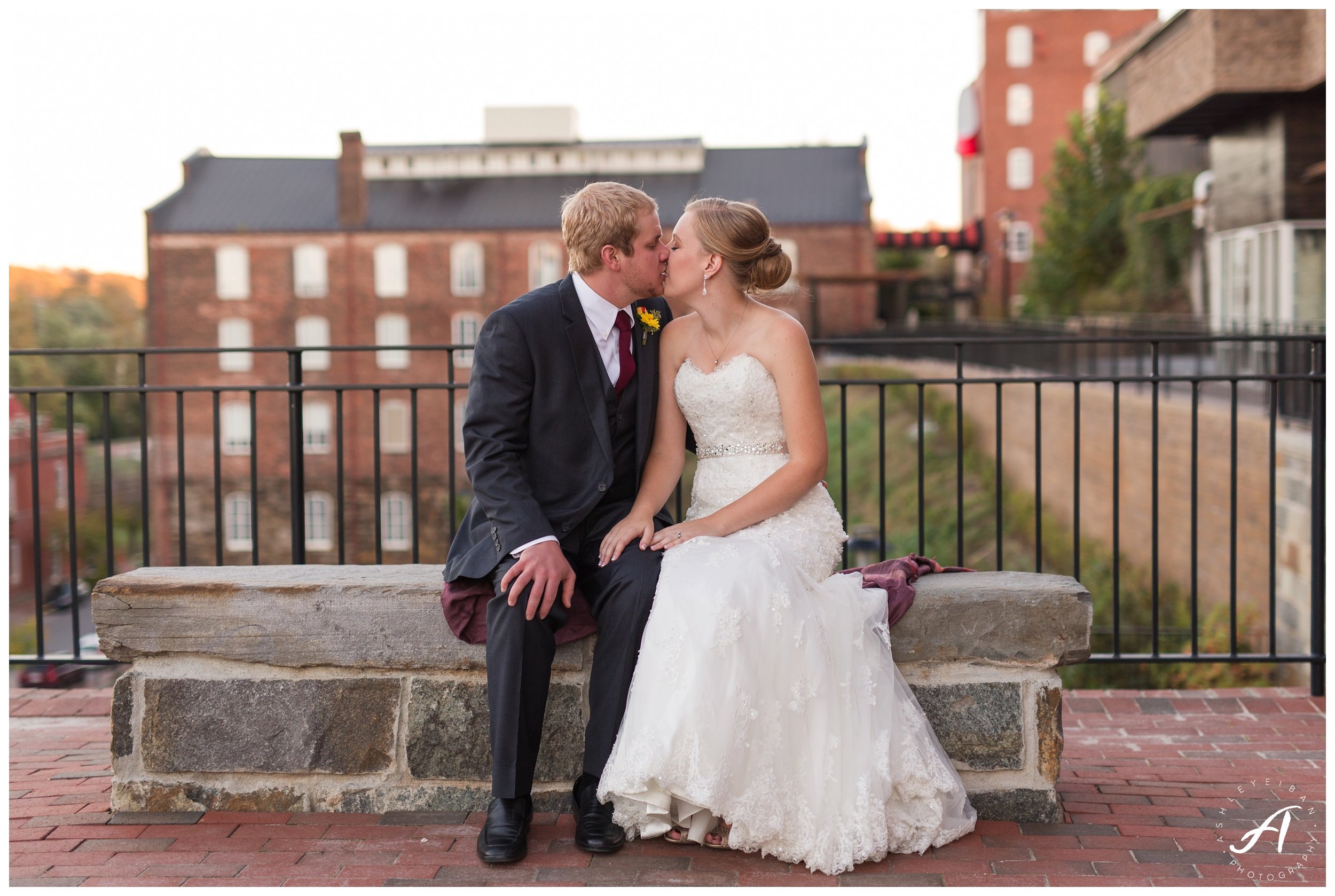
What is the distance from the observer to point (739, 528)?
339 centimetres

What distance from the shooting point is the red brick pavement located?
2.92 metres

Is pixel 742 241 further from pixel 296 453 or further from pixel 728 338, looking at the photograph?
pixel 296 453

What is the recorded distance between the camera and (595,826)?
10.1ft

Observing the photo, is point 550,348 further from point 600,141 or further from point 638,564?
point 600,141

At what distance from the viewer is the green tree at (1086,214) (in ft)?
124

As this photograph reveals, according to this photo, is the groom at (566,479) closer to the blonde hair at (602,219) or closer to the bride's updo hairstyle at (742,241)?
the blonde hair at (602,219)

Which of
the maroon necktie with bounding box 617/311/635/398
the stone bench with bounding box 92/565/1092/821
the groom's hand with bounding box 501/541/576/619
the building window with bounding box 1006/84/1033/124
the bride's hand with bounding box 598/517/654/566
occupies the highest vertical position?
the building window with bounding box 1006/84/1033/124

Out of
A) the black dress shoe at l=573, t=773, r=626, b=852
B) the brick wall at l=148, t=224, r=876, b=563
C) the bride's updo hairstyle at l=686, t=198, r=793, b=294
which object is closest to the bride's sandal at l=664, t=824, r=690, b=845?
the black dress shoe at l=573, t=773, r=626, b=852

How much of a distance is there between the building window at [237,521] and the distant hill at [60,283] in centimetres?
1163

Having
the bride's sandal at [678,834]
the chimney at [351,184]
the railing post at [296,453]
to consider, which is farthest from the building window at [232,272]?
the bride's sandal at [678,834]

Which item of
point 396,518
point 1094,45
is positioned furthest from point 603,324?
point 1094,45

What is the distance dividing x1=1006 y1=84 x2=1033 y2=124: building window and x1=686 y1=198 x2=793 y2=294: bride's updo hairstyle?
52885 millimetres

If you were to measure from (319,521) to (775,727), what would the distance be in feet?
123

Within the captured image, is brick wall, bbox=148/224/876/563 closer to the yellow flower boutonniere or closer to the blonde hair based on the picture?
the yellow flower boutonniere
